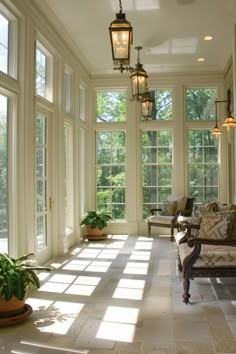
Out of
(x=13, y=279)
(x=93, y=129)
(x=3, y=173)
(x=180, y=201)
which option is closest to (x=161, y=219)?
(x=180, y=201)

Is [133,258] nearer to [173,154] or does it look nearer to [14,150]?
[14,150]

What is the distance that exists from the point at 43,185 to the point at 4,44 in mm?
2160

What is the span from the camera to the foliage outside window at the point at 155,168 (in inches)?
343

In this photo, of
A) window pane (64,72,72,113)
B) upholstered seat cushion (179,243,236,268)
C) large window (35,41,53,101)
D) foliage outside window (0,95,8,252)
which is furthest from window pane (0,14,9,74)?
upholstered seat cushion (179,243,236,268)

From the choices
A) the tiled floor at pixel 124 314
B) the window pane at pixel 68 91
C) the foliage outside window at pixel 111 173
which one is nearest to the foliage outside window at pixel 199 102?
the foliage outside window at pixel 111 173

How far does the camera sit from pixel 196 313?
3584mm

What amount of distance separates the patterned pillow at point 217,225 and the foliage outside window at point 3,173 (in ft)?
7.60

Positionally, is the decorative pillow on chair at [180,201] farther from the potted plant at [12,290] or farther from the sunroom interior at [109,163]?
the potted plant at [12,290]

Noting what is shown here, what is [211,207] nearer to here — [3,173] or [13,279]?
[3,173]

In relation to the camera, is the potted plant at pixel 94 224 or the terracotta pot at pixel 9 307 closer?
the terracotta pot at pixel 9 307

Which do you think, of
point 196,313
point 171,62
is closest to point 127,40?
point 196,313

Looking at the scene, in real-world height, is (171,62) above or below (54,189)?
above

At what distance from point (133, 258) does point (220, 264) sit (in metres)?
2.42

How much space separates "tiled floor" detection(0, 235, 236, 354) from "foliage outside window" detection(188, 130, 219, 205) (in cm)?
334
